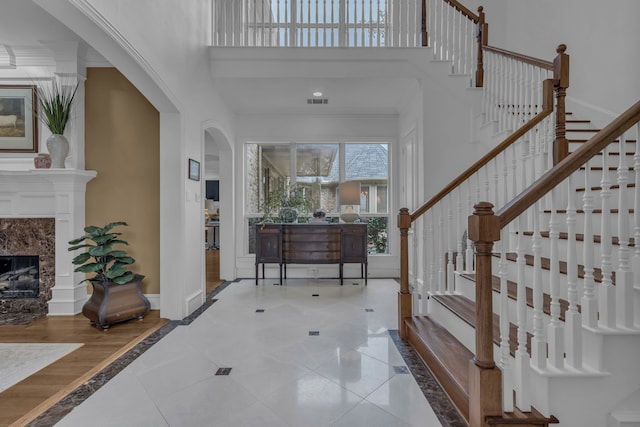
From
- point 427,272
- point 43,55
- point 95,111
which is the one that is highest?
point 43,55

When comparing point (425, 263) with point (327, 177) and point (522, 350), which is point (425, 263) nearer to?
point (522, 350)

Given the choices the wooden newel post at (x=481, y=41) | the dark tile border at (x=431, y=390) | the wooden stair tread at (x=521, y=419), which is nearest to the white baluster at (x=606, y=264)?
the wooden stair tread at (x=521, y=419)

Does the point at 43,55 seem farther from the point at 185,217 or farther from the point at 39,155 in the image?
the point at 185,217

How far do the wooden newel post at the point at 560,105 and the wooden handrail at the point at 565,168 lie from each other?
1187 millimetres

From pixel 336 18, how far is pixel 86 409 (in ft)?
16.6

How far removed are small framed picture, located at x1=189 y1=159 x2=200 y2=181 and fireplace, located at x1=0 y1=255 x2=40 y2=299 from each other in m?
2.12

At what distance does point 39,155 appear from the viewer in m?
3.43

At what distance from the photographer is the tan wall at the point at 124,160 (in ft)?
11.9

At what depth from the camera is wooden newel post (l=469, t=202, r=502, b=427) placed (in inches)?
55.1

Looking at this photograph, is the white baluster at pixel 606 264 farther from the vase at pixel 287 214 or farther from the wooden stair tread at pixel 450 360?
the vase at pixel 287 214

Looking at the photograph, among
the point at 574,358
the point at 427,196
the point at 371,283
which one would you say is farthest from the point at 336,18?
the point at 574,358

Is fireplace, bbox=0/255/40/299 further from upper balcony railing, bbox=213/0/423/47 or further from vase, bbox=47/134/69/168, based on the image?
upper balcony railing, bbox=213/0/423/47

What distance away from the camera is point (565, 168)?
1.44 metres

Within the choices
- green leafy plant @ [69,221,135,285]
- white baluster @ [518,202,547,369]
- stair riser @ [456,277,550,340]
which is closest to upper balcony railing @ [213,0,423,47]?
green leafy plant @ [69,221,135,285]
